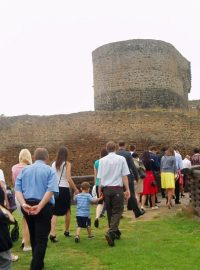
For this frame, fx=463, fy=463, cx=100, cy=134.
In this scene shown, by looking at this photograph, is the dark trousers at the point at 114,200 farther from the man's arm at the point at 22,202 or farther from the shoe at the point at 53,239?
the man's arm at the point at 22,202

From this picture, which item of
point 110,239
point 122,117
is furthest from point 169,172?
point 122,117

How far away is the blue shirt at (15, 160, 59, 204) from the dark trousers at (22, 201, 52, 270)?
0.42 feet

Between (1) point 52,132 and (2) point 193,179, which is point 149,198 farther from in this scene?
(1) point 52,132

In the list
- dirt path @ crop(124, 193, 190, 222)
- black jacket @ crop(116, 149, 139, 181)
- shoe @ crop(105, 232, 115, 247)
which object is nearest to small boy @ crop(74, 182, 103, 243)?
shoe @ crop(105, 232, 115, 247)

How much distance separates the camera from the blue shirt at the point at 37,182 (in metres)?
5.84

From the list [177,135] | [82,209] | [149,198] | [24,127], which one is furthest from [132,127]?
[82,209]

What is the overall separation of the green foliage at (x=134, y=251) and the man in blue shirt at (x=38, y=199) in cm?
63

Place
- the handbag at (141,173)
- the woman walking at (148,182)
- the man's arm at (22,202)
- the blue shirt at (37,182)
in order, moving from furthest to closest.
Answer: the woman walking at (148,182) → the handbag at (141,173) → the blue shirt at (37,182) → the man's arm at (22,202)

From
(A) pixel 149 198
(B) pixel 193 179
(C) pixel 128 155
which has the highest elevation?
(C) pixel 128 155

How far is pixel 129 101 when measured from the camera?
2927cm

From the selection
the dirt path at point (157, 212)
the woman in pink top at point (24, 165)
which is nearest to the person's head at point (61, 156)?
the woman in pink top at point (24, 165)

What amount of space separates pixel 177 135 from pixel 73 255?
1850 centimetres

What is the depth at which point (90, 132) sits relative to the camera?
2545 cm

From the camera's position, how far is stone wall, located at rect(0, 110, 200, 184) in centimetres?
2480
